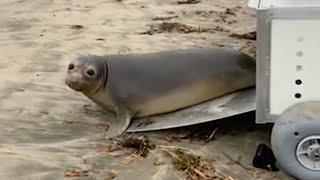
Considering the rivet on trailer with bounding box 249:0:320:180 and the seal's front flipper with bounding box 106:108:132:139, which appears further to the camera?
the seal's front flipper with bounding box 106:108:132:139

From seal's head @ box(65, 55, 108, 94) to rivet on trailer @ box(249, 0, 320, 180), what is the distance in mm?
1283

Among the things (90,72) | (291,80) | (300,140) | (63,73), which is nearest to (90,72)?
(90,72)

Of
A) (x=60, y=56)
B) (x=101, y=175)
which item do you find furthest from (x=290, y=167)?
(x=60, y=56)

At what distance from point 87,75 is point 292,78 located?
4.92 ft

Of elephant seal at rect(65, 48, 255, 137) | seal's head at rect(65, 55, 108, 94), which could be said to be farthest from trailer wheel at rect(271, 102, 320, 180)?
seal's head at rect(65, 55, 108, 94)

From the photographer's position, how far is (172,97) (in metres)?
4.63

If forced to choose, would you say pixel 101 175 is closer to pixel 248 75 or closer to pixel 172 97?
pixel 172 97

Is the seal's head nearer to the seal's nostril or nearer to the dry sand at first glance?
the seal's nostril

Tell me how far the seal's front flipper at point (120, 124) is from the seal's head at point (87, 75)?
230mm

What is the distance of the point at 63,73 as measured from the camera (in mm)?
5828

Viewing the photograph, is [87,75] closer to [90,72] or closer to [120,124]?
[90,72]

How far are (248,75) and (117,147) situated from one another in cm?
100

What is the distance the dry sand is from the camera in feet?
13.1

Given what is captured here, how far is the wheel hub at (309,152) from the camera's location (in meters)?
3.63
